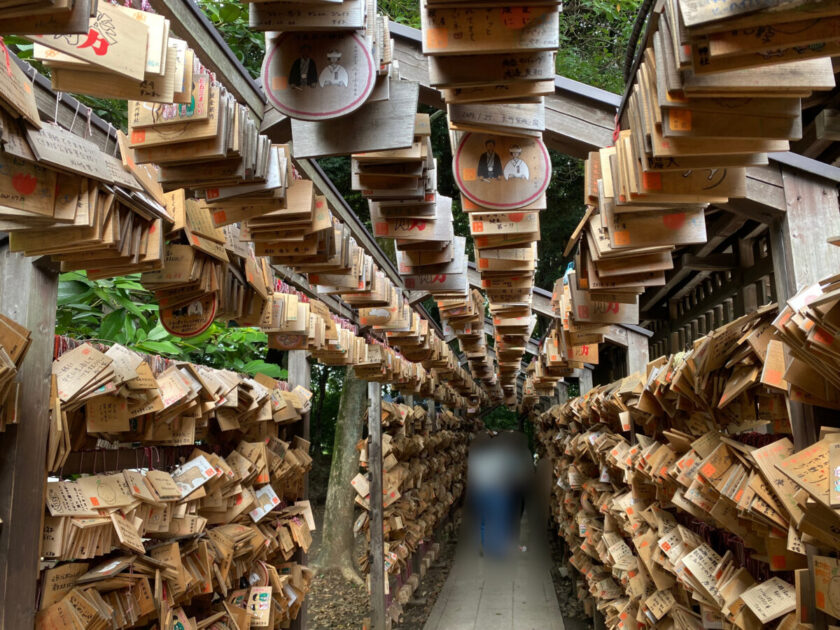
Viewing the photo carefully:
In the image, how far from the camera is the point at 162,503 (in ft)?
11.1

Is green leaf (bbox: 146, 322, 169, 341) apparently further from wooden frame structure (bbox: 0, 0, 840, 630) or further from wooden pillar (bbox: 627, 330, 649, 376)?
wooden pillar (bbox: 627, 330, 649, 376)

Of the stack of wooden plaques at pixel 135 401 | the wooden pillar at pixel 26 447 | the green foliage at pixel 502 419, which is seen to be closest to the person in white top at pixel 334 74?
the wooden pillar at pixel 26 447

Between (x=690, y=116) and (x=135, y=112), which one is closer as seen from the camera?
(x=690, y=116)

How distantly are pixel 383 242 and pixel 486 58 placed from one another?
20.6 ft

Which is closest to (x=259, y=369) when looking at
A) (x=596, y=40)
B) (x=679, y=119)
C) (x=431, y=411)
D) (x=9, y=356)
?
(x=9, y=356)

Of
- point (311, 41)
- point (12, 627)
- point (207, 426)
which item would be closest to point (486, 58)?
point (311, 41)

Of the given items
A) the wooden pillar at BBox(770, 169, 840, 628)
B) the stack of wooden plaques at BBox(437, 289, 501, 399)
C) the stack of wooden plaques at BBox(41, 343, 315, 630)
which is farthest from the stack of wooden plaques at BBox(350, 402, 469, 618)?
the wooden pillar at BBox(770, 169, 840, 628)

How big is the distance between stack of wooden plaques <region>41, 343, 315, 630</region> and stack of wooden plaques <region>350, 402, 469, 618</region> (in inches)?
139

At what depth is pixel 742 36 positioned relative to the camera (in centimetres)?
132

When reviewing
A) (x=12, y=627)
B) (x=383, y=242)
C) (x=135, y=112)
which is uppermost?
(x=383, y=242)

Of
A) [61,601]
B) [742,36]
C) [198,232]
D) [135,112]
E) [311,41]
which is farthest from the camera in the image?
[198,232]

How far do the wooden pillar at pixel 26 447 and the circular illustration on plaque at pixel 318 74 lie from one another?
1.31 metres

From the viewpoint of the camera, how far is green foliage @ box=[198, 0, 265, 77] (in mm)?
5598

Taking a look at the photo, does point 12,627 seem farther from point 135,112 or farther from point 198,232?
point 135,112
